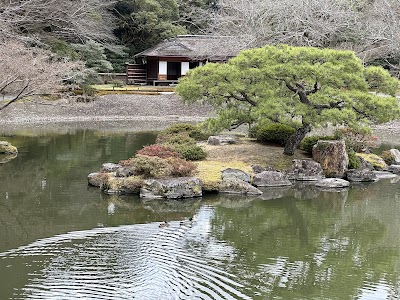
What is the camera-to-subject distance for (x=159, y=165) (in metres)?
13.2

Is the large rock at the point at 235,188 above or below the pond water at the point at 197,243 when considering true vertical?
above

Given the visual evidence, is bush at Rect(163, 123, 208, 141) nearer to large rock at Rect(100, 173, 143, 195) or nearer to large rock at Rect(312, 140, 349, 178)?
large rock at Rect(312, 140, 349, 178)

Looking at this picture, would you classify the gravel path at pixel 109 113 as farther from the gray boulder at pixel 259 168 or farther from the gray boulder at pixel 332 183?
the gray boulder at pixel 332 183

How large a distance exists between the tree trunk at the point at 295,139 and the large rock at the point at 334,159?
2.53ft

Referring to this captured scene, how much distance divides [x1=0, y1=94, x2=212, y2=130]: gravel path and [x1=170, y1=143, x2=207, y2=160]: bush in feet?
36.8

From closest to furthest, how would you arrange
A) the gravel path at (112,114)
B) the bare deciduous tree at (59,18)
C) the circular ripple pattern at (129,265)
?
the circular ripple pattern at (129,265) → the gravel path at (112,114) → the bare deciduous tree at (59,18)

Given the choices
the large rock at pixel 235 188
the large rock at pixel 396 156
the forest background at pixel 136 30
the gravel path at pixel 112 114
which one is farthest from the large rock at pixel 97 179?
the gravel path at pixel 112 114

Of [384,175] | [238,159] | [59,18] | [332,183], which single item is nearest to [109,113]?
[59,18]

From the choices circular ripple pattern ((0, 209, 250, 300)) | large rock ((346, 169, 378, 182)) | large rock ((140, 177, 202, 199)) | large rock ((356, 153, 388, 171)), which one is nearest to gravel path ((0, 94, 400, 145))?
large rock ((356, 153, 388, 171))

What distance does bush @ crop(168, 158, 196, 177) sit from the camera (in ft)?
43.9

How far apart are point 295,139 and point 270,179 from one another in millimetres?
2206

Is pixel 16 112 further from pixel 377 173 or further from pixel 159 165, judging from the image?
pixel 377 173

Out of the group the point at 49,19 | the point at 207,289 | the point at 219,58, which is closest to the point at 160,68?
the point at 219,58

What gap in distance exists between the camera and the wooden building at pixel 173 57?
116ft
